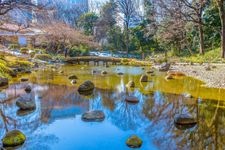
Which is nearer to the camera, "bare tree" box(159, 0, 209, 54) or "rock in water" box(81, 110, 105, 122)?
"rock in water" box(81, 110, 105, 122)

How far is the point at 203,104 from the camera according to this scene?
29.8ft

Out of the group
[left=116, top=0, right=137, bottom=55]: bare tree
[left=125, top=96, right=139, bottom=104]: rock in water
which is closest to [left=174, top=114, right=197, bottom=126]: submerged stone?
[left=125, top=96, right=139, bottom=104]: rock in water

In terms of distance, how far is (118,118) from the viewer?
26.3 ft

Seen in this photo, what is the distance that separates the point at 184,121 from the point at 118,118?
1.63m

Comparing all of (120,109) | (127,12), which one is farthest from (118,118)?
(127,12)

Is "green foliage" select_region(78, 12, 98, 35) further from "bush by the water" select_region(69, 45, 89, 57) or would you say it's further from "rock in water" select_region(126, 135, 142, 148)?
"rock in water" select_region(126, 135, 142, 148)

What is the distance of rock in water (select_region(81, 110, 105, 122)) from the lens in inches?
305

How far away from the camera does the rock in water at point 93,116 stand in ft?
25.4

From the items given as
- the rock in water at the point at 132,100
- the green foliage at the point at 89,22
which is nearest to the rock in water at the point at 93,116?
the rock in water at the point at 132,100

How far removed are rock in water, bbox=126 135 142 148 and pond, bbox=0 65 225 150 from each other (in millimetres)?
92

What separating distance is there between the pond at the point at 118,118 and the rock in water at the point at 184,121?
0.13 metres

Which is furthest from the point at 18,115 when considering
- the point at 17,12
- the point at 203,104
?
the point at 203,104

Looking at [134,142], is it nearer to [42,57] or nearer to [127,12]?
[42,57]

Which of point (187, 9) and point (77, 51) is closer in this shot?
point (187, 9)
